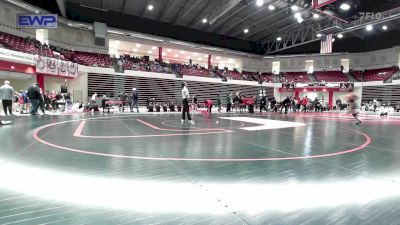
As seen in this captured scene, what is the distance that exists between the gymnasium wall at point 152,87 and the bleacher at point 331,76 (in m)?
12.0

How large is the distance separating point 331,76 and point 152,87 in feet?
87.4

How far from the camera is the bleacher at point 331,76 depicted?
35334 mm

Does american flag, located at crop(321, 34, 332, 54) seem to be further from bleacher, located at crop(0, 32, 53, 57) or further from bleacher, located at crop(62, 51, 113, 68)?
bleacher, located at crop(0, 32, 53, 57)

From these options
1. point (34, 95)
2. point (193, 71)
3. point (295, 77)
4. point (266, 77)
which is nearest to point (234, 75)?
point (266, 77)

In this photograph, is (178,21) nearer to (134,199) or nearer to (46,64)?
(46,64)

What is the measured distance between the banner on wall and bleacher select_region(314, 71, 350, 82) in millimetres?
32574

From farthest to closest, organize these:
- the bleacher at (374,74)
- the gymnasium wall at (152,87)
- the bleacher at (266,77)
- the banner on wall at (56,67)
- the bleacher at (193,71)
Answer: the bleacher at (266,77)
the bleacher at (374,74)
the bleacher at (193,71)
the gymnasium wall at (152,87)
the banner on wall at (56,67)

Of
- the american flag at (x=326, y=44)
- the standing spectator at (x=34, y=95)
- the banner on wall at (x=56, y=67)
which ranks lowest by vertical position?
the standing spectator at (x=34, y=95)

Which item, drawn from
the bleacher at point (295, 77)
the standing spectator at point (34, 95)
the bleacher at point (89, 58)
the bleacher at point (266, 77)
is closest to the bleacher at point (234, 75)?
the bleacher at point (266, 77)

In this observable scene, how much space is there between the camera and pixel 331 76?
119ft

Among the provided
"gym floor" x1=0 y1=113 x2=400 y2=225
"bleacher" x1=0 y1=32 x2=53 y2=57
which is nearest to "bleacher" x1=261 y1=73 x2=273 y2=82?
"bleacher" x1=0 y1=32 x2=53 y2=57

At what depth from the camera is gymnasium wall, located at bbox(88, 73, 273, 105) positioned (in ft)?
79.2

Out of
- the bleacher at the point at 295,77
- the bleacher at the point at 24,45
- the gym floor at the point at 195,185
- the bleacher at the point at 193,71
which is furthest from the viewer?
the bleacher at the point at 295,77

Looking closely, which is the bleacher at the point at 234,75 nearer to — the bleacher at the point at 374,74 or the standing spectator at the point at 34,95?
the bleacher at the point at 374,74
